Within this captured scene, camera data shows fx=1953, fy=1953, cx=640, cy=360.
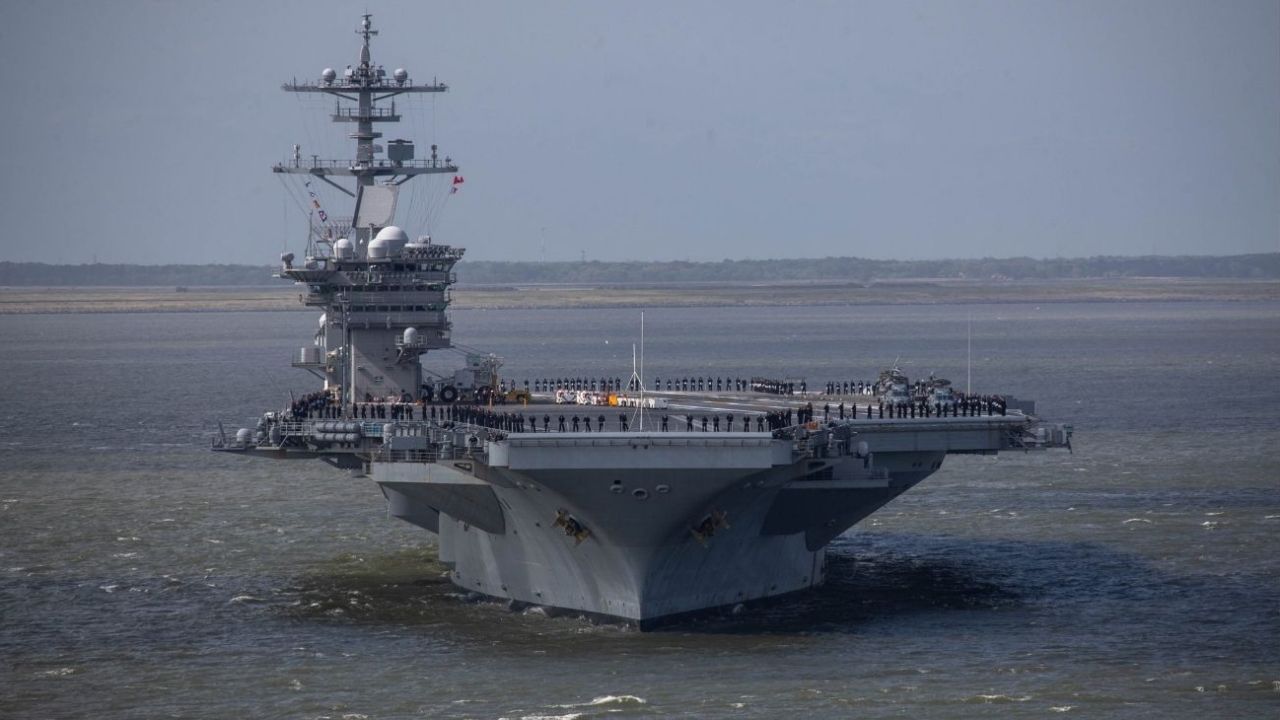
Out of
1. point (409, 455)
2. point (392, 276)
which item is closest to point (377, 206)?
point (392, 276)

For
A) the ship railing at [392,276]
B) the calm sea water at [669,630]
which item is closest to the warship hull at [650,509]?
the calm sea water at [669,630]

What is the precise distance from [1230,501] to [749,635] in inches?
871

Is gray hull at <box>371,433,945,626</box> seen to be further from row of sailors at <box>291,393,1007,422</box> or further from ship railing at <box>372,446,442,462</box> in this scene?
row of sailors at <box>291,393,1007,422</box>

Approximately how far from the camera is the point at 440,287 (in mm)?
49531

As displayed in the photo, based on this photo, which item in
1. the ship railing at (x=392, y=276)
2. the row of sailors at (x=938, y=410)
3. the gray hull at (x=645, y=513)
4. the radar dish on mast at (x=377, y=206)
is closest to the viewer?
the gray hull at (x=645, y=513)

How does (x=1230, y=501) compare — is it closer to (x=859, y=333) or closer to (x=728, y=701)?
(x=728, y=701)

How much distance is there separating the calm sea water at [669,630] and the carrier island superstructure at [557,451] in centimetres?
106

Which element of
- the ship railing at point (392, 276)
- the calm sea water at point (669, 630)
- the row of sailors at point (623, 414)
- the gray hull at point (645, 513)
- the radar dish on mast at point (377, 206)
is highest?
the radar dish on mast at point (377, 206)

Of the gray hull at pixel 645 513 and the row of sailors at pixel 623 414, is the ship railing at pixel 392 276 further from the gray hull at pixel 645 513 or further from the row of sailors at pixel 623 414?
the gray hull at pixel 645 513

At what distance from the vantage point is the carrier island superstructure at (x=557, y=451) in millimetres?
37312

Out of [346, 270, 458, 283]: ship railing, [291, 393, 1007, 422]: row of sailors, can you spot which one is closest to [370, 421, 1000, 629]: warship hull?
[291, 393, 1007, 422]: row of sailors

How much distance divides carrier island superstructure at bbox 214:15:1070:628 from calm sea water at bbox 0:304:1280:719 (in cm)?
106

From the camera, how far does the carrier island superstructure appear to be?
37.3 m

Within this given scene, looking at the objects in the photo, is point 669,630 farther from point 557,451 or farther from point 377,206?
point 377,206
